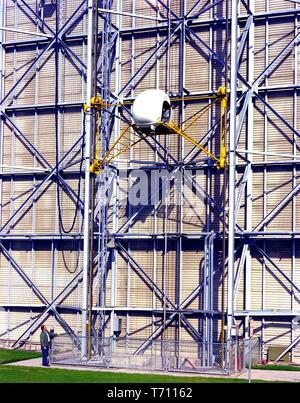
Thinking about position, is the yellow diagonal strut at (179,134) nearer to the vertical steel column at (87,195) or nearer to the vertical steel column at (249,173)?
the vertical steel column at (87,195)

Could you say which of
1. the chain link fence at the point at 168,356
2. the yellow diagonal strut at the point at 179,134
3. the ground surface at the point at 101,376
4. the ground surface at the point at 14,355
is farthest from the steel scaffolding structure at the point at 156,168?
the ground surface at the point at 101,376

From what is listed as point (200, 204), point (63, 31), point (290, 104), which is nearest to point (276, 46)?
point (290, 104)

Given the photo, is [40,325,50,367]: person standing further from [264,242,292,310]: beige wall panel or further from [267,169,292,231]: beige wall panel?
[267,169,292,231]: beige wall panel

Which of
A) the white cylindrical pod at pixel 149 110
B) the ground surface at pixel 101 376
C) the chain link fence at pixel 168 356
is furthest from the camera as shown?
the white cylindrical pod at pixel 149 110

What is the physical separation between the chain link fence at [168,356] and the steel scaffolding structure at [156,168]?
0.74 metres

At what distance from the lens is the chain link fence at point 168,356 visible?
117 ft

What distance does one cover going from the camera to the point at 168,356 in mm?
36281

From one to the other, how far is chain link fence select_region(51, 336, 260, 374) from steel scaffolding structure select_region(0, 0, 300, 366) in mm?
737

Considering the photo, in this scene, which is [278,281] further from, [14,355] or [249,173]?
[14,355]

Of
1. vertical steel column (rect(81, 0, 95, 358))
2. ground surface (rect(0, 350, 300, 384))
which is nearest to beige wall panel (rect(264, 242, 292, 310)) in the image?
ground surface (rect(0, 350, 300, 384))

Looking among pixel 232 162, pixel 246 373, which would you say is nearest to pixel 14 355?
pixel 246 373

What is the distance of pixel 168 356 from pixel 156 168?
10.1m

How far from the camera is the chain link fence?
35688 millimetres

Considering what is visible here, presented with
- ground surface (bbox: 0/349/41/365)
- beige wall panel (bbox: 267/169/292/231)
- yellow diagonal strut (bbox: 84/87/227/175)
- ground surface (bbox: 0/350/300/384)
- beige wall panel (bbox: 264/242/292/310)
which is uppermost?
yellow diagonal strut (bbox: 84/87/227/175)
